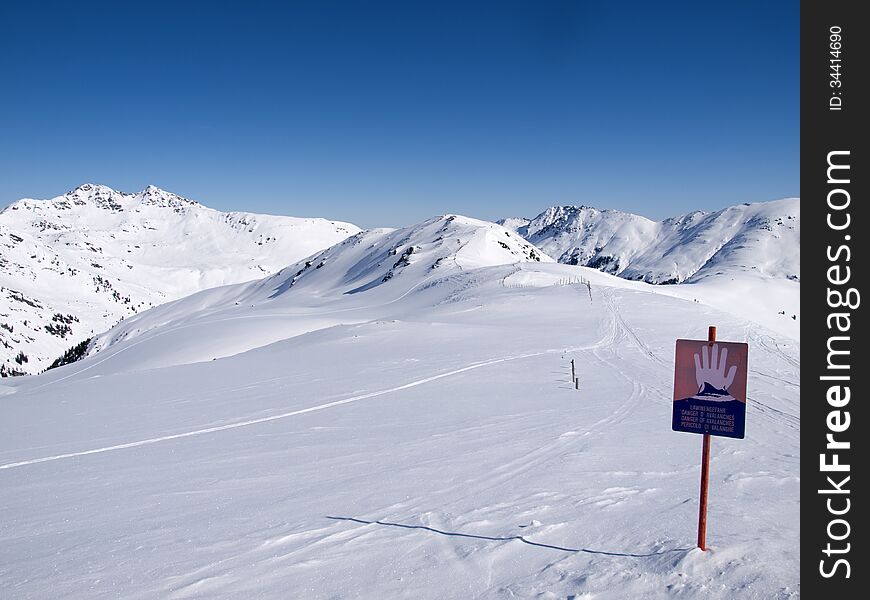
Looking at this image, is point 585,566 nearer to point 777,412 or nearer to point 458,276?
point 777,412

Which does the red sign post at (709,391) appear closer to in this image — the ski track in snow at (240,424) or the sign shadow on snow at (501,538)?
the sign shadow on snow at (501,538)

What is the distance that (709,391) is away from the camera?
18.1 feet

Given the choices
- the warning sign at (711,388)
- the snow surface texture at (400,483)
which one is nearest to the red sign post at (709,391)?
the warning sign at (711,388)

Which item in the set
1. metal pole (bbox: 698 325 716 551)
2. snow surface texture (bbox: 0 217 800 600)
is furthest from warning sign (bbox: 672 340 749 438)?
snow surface texture (bbox: 0 217 800 600)

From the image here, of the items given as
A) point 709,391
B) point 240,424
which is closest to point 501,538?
point 709,391

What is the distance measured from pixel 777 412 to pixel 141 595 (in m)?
14.1

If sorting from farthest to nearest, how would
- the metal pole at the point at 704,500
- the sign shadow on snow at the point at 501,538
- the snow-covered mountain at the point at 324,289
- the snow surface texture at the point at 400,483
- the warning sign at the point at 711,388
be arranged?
1. the snow-covered mountain at the point at 324,289
2. the sign shadow on snow at the point at 501,538
3. the snow surface texture at the point at 400,483
4. the metal pole at the point at 704,500
5. the warning sign at the point at 711,388

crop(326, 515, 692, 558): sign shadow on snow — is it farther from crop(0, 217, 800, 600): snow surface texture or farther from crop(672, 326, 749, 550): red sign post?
crop(672, 326, 749, 550): red sign post

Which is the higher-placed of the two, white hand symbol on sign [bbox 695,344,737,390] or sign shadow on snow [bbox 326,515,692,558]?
white hand symbol on sign [bbox 695,344,737,390]

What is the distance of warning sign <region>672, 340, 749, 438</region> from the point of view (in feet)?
17.4

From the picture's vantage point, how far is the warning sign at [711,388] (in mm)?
5289

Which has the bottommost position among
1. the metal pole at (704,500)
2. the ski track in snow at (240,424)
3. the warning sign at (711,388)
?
the ski track in snow at (240,424)

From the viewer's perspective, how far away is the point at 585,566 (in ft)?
18.9
